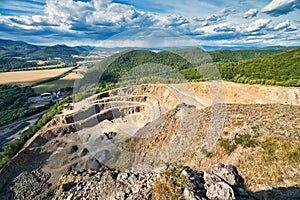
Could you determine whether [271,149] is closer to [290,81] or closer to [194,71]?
[290,81]

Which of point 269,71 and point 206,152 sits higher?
point 269,71

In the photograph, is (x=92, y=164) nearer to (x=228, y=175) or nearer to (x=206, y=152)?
(x=206, y=152)

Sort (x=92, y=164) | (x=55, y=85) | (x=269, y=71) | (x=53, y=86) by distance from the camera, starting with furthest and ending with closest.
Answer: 1. (x=55, y=85)
2. (x=53, y=86)
3. (x=269, y=71)
4. (x=92, y=164)

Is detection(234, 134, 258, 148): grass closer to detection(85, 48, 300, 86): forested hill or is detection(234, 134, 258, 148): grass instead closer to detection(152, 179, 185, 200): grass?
detection(152, 179, 185, 200): grass

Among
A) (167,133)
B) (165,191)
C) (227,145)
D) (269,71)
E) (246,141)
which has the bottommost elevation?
(167,133)

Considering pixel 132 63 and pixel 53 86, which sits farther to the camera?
pixel 53 86

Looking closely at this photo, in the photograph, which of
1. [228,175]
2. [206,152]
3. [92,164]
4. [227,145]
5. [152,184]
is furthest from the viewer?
[92,164]

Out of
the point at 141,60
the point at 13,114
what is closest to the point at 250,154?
the point at 141,60

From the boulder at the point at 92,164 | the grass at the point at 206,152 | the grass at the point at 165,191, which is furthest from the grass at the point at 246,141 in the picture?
the boulder at the point at 92,164

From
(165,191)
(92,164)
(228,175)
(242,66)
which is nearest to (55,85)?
(92,164)
